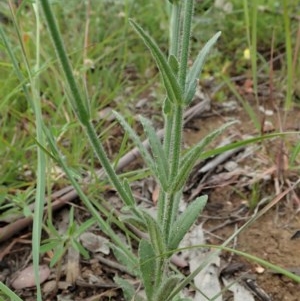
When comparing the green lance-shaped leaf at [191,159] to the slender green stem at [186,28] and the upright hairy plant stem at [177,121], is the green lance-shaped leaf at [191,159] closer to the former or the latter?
the upright hairy plant stem at [177,121]

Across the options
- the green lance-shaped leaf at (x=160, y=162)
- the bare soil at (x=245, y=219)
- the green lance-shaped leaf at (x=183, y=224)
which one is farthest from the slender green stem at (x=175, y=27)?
the bare soil at (x=245, y=219)

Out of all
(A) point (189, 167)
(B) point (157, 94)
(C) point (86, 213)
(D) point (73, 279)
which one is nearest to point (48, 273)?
(D) point (73, 279)

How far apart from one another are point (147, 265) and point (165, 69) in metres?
0.40

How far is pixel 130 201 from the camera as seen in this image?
103 centimetres

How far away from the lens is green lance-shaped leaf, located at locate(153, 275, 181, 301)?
103 cm

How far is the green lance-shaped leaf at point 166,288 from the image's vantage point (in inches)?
40.4

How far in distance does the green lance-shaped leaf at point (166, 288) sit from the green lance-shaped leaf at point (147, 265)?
18mm

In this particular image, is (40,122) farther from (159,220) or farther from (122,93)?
(122,93)

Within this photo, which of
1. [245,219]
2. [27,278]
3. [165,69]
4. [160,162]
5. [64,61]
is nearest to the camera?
[64,61]

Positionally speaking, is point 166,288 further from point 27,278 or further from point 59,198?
point 59,198

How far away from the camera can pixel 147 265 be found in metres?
1.07

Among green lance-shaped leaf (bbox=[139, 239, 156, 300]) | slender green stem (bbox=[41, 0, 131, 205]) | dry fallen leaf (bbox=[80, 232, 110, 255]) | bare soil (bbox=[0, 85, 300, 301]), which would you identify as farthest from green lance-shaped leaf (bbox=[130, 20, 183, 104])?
dry fallen leaf (bbox=[80, 232, 110, 255])

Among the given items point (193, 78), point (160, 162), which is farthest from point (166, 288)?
point (193, 78)

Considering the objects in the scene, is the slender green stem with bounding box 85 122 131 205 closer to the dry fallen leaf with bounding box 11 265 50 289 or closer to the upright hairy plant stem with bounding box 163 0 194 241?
the upright hairy plant stem with bounding box 163 0 194 241
